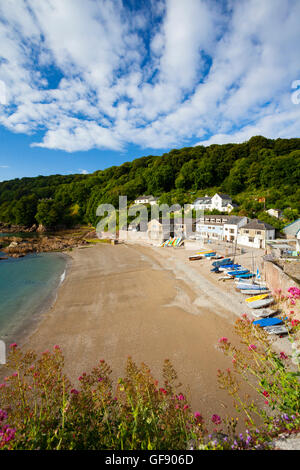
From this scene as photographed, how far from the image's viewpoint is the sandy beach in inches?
271

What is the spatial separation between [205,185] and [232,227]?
1422 inches

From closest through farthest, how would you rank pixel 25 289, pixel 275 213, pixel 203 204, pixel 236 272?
pixel 236 272 → pixel 25 289 → pixel 275 213 → pixel 203 204

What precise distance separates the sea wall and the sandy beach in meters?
2.43

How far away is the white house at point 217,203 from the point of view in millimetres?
39344

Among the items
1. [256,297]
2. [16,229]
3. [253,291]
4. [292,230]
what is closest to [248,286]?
[253,291]

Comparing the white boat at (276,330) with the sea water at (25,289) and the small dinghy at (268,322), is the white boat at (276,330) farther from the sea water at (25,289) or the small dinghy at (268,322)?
the sea water at (25,289)

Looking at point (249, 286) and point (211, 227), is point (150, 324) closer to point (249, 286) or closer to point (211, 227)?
point (249, 286)

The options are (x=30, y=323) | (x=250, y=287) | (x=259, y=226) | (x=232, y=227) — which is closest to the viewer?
(x=30, y=323)

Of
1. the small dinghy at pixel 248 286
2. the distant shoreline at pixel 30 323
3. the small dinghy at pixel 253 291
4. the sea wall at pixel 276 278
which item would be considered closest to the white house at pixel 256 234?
the sea wall at pixel 276 278

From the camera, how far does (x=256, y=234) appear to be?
24.5 m

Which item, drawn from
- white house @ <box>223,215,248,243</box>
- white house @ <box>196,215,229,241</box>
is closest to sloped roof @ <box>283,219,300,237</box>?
white house @ <box>223,215,248,243</box>

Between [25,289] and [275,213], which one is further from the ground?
[275,213]

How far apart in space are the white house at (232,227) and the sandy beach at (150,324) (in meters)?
13.2
